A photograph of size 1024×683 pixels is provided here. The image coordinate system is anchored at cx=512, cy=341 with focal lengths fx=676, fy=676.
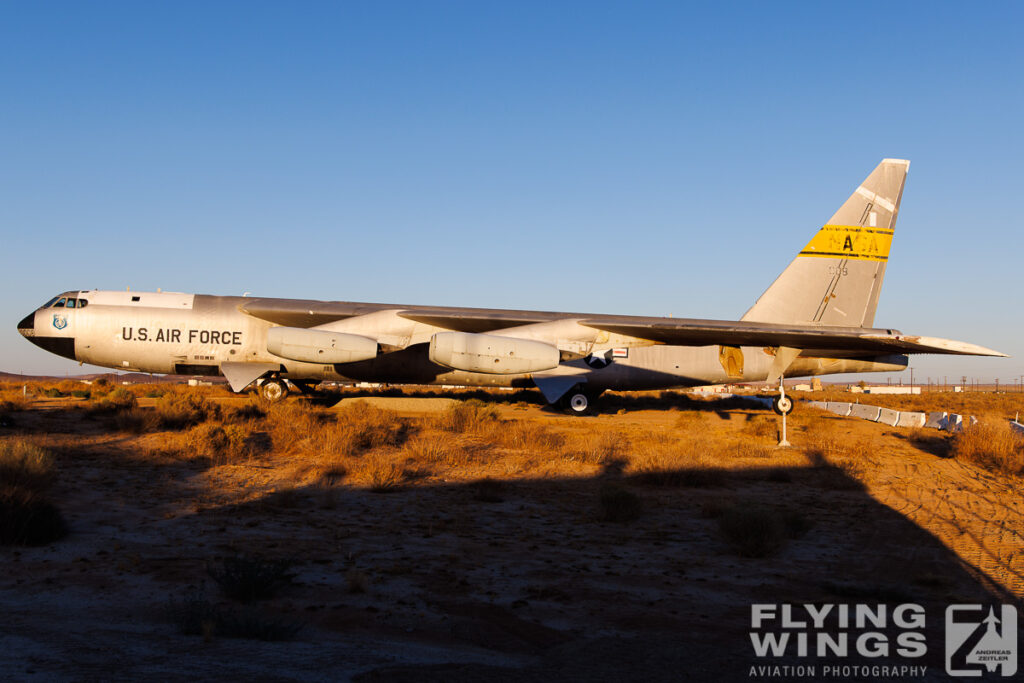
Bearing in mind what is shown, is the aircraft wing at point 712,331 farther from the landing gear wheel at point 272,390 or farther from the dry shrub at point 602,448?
the landing gear wheel at point 272,390

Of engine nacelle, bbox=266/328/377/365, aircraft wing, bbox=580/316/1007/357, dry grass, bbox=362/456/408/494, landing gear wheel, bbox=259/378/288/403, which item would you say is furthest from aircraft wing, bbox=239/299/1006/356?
dry grass, bbox=362/456/408/494

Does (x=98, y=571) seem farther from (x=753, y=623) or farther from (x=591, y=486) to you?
(x=591, y=486)

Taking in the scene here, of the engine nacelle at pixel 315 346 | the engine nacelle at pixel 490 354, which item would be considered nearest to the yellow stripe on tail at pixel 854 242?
the engine nacelle at pixel 490 354

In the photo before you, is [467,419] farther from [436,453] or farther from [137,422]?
[137,422]

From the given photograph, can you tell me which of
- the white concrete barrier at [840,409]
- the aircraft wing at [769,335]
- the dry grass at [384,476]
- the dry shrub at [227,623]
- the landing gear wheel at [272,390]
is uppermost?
the aircraft wing at [769,335]

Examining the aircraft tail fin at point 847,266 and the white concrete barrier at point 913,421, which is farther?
the white concrete barrier at point 913,421

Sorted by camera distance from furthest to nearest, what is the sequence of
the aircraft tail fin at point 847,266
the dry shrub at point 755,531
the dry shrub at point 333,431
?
the aircraft tail fin at point 847,266
the dry shrub at point 333,431
the dry shrub at point 755,531

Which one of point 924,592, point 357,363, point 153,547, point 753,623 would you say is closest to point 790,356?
point 357,363

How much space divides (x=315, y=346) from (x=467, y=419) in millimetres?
5130

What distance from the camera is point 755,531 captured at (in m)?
8.16

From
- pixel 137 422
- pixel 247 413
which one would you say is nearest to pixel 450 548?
pixel 137 422

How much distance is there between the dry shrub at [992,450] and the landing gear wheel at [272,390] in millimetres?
19805

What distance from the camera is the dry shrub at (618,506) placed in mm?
9422

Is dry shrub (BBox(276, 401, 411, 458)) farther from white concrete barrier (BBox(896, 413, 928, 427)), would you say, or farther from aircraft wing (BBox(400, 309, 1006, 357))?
white concrete barrier (BBox(896, 413, 928, 427))
